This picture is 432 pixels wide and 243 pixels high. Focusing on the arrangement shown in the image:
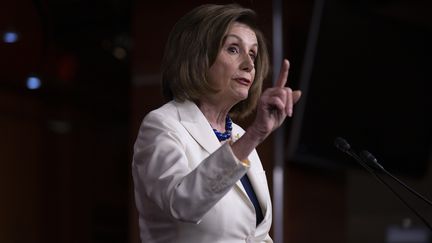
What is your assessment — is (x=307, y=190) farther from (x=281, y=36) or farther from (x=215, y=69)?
(x=215, y=69)

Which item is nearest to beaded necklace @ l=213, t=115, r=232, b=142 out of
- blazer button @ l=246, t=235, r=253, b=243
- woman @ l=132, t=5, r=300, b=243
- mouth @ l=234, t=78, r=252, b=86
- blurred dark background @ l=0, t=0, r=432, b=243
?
woman @ l=132, t=5, r=300, b=243

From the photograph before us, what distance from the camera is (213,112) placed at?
1816mm

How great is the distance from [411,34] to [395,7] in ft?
2.59

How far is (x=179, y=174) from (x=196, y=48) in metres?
0.38

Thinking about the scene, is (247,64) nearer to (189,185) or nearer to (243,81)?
(243,81)

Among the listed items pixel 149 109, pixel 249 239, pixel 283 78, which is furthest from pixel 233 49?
pixel 149 109

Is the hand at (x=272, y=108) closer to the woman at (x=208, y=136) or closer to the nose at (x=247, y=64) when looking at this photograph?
the woman at (x=208, y=136)

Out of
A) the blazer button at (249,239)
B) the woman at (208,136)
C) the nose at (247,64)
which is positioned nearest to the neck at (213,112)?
the woman at (208,136)

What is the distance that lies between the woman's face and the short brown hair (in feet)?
0.05

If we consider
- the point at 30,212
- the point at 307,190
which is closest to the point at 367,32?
the point at 307,190

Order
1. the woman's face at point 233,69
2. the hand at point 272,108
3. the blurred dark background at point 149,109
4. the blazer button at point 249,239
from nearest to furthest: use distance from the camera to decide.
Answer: the hand at point 272,108 < the blazer button at point 249,239 < the woman's face at point 233,69 < the blurred dark background at point 149,109

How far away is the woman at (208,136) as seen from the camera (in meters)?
1.45

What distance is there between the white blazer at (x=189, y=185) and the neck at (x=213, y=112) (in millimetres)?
49

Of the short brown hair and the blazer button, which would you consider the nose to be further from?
the blazer button
